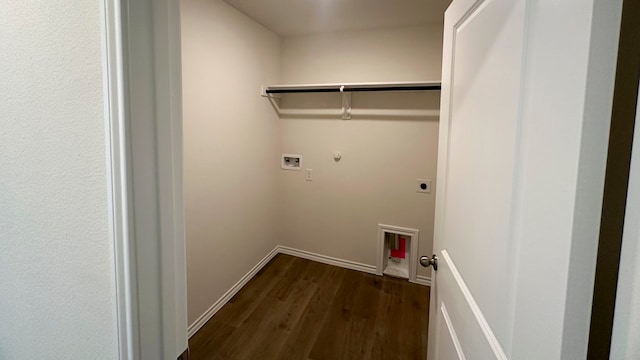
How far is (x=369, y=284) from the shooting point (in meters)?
2.86

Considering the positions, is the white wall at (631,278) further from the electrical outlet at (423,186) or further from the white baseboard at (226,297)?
the electrical outlet at (423,186)

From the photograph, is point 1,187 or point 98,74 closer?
point 98,74

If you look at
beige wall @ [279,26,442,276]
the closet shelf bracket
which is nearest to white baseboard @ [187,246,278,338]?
beige wall @ [279,26,442,276]

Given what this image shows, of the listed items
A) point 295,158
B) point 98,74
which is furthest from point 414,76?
point 98,74

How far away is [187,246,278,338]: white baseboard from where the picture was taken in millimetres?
2148

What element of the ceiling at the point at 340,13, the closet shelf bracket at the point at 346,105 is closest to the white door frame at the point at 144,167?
the ceiling at the point at 340,13

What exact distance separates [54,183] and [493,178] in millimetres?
1075

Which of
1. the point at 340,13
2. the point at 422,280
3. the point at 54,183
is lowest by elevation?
the point at 422,280

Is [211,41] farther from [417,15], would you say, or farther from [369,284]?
[369,284]

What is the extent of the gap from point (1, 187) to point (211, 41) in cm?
169

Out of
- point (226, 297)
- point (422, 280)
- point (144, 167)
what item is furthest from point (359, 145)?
point (144, 167)

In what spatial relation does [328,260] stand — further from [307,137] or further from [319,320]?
[307,137]

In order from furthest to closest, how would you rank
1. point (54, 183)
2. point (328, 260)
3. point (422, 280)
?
1. point (328, 260)
2. point (422, 280)
3. point (54, 183)

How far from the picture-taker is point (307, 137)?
123 inches
